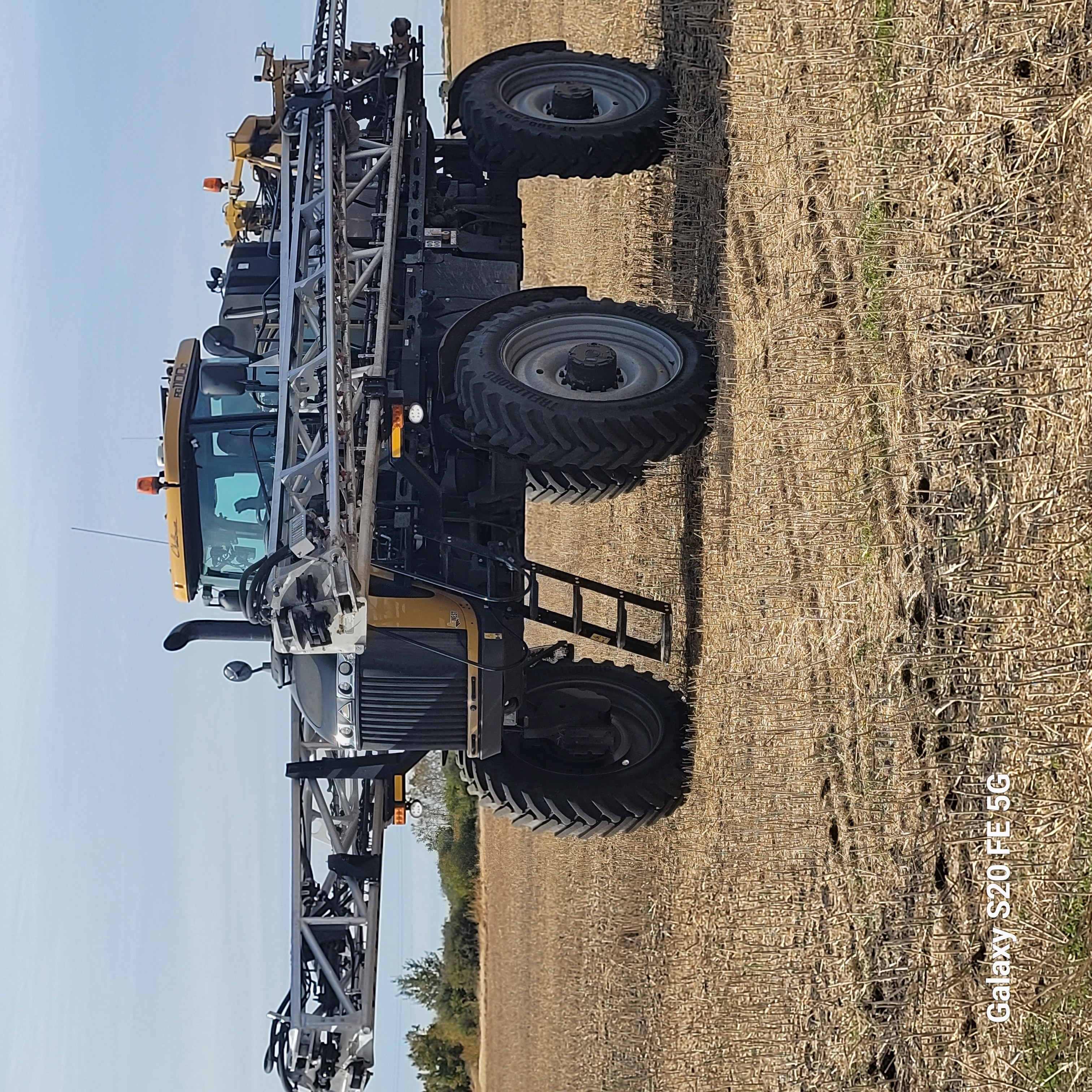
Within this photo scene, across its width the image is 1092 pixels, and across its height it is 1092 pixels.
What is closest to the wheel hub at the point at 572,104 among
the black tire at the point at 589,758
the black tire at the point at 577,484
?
the black tire at the point at 577,484

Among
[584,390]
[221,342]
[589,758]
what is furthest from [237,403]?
[589,758]

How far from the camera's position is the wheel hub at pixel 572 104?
1064cm

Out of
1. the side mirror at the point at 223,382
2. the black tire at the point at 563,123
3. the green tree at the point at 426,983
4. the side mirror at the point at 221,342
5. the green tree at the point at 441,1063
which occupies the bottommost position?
the green tree at the point at 441,1063

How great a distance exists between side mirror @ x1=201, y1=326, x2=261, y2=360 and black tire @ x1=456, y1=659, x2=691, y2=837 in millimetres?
3345

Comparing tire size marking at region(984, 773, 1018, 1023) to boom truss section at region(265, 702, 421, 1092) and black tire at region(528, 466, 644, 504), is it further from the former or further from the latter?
boom truss section at region(265, 702, 421, 1092)

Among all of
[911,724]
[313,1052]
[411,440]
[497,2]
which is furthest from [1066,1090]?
[497,2]

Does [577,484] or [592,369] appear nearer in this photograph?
[592,369]

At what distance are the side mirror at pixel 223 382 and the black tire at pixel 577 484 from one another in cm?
211

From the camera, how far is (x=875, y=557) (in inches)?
245

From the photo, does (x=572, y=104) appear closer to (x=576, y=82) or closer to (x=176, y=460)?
(x=576, y=82)

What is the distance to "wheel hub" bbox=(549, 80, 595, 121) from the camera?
10.6 meters

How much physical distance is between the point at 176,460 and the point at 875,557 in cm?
469

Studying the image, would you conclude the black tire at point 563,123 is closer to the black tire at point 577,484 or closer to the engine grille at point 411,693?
the black tire at point 577,484

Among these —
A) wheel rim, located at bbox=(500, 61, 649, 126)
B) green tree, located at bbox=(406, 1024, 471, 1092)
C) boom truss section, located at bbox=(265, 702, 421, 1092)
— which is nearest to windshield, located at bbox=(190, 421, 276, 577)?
boom truss section, located at bbox=(265, 702, 421, 1092)
